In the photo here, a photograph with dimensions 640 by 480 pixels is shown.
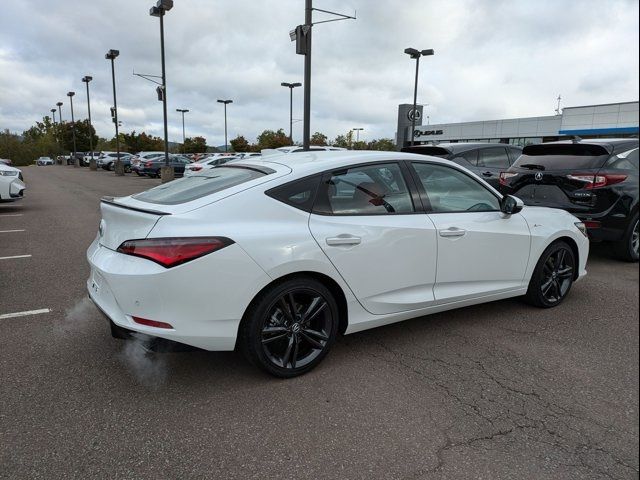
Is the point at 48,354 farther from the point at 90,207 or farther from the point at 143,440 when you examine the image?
the point at 90,207

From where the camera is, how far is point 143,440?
2572mm

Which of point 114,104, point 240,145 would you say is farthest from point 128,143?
point 114,104

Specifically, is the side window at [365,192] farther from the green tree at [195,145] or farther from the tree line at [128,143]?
the green tree at [195,145]

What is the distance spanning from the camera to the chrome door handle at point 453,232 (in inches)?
144

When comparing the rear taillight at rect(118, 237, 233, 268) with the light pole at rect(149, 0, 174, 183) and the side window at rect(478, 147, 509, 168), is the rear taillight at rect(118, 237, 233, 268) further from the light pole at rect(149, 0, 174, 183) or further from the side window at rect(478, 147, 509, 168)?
the light pole at rect(149, 0, 174, 183)

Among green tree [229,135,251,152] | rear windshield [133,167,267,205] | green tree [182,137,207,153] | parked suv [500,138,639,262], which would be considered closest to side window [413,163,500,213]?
rear windshield [133,167,267,205]

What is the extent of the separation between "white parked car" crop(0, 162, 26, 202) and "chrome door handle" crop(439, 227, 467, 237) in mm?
11505

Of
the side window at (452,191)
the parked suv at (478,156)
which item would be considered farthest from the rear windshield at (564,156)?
the side window at (452,191)

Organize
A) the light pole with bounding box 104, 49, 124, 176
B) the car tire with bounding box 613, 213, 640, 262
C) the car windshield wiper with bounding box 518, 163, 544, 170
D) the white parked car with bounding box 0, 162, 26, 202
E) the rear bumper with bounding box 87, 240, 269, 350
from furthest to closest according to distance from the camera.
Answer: the light pole with bounding box 104, 49, 124, 176 → the white parked car with bounding box 0, 162, 26, 202 → the car windshield wiper with bounding box 518, 163, 544, 170 → the car tire with bounding box 613, 213, 640, 262 → the rear bumper with bounding box 87, 240, 269, 350

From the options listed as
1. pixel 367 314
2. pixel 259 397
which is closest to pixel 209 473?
pixel 259 397

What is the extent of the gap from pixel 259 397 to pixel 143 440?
717mm

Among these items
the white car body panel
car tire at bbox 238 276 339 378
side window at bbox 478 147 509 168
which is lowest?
car tire at bbox 238 276 339 378

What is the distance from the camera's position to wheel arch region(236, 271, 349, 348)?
297cm

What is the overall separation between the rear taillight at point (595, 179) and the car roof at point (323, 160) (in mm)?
2730
